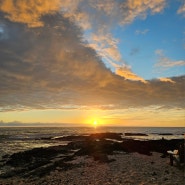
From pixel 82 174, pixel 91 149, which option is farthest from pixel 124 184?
pixel 91 149

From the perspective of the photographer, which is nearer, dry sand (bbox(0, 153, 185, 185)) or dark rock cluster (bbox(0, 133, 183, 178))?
dry sand (bbox(0, 153, 185, 185))

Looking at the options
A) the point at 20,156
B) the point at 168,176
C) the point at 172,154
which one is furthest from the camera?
the point at 20,156

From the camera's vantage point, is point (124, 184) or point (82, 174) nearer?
point (124, 184)

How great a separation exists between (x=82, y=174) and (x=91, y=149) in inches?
689

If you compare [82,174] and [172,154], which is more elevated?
[172,154]

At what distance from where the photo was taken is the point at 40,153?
38.1m

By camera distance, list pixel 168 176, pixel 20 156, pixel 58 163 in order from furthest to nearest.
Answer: pixel 20 156
pixel 58 163
pixel 168 176

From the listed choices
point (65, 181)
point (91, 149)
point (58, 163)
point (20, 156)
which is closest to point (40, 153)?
point (20, 156)

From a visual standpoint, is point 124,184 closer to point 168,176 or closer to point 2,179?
point 168,176

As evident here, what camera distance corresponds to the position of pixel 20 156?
35219mm

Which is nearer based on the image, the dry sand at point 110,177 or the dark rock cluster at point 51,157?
the dry sand at point 110,177

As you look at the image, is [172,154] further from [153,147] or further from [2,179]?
[153,147]

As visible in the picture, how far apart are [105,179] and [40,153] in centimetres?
2136

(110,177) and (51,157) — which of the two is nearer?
(110,177)
